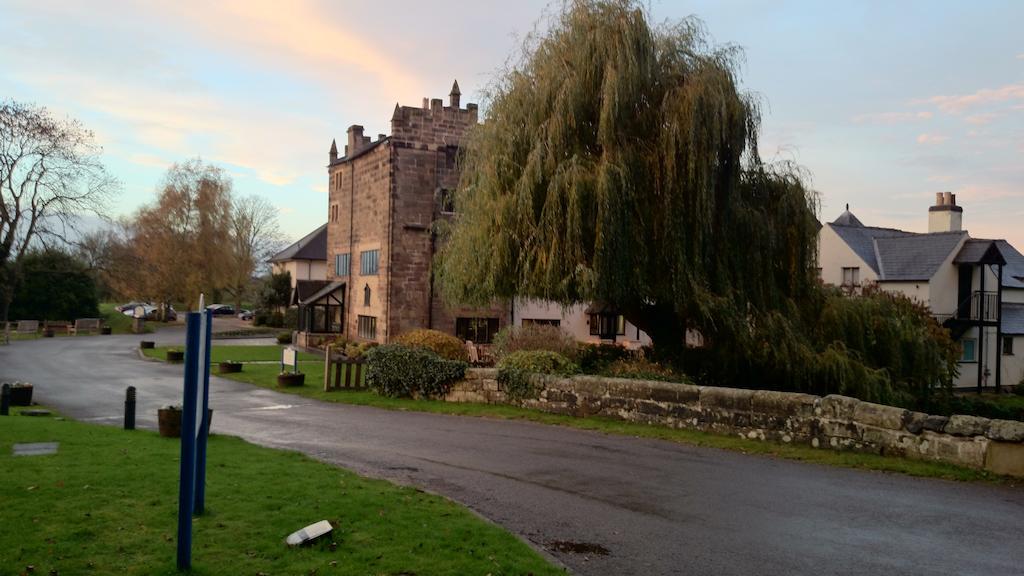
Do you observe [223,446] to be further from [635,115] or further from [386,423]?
[635,115]

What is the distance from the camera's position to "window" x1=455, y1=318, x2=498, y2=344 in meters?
32.0

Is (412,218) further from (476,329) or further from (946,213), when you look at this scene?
(946,213)

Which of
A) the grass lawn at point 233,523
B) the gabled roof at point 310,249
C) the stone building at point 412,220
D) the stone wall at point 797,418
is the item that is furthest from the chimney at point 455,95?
the gabled roof at point 310,249

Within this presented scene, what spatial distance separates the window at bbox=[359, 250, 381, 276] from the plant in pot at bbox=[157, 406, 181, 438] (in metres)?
20.9

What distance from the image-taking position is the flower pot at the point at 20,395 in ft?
55.4

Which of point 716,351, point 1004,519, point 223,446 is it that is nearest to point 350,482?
point 223,446

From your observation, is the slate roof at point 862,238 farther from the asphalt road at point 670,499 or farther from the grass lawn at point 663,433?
the asphalt road at point 670,499

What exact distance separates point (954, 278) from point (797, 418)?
3215cm

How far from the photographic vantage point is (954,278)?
126 feet

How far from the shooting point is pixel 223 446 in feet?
36.8

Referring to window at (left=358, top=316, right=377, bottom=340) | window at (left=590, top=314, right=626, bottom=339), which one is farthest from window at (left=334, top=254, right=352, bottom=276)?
window at (left=590, top=314, right=626, bottom=339)

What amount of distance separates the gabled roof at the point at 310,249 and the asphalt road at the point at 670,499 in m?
44.7

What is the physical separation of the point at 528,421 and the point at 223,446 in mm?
6072

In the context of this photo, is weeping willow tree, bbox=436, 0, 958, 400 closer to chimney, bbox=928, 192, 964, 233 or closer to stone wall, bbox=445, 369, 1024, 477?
stone wall, bbox=445, 369, 1024, 477
